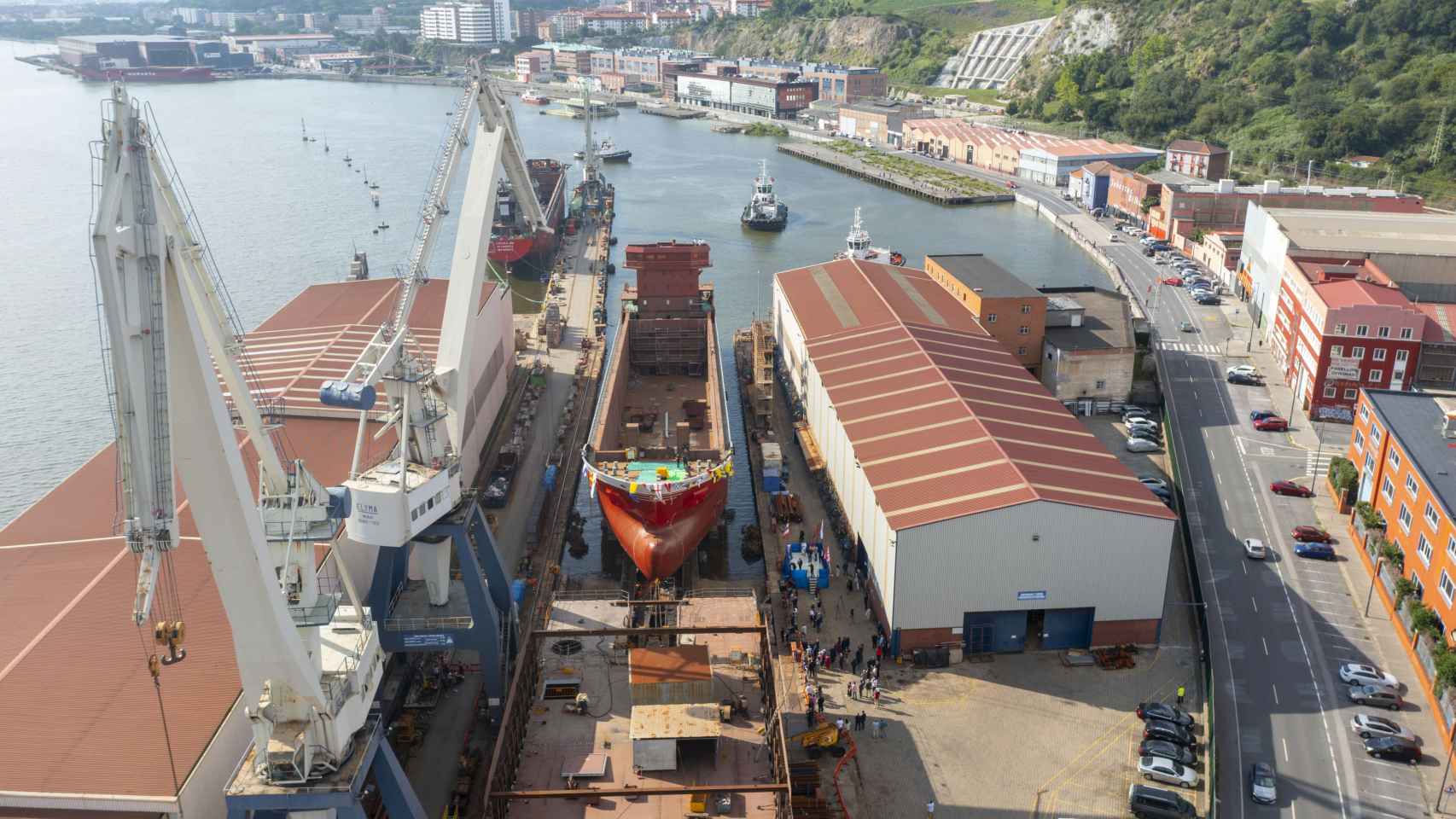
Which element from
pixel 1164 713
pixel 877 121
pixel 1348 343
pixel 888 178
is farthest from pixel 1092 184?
pixel 1164 713

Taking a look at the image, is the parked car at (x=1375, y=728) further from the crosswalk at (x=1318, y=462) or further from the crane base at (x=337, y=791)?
the crane base at (x=337, y=791)

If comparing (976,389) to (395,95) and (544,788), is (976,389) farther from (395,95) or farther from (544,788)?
(395,95)

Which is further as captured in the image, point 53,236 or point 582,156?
point 582,156

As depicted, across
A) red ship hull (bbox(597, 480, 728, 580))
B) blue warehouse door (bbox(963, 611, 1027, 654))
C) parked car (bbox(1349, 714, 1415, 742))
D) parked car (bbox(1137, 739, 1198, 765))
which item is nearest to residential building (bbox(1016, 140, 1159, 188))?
red ship hull (bbox(597, 480, 728, 580))

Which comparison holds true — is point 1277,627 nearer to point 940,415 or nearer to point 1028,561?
point 1028,561

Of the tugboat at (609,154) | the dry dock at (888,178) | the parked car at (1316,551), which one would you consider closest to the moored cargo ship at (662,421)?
the parked car at (1316,551)

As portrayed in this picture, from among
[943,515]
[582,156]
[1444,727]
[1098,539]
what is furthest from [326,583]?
[582,156]
